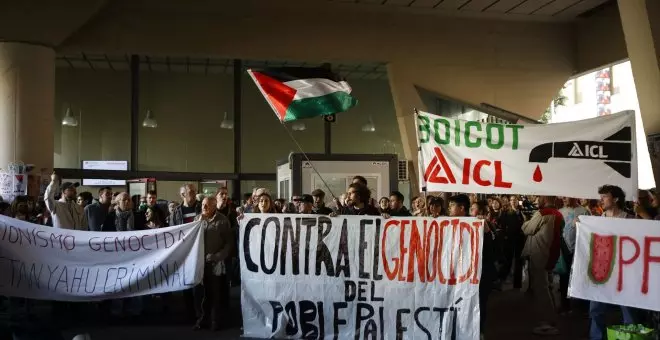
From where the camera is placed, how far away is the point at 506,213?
10695mm

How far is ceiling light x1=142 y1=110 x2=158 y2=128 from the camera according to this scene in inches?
697

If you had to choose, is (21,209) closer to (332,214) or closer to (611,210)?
(332,214)

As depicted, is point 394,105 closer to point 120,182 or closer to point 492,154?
point 120,182

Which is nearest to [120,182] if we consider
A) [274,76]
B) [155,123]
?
[155,123]

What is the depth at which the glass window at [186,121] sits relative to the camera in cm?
1767

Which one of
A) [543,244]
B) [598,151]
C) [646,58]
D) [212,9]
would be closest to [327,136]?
[212,9]

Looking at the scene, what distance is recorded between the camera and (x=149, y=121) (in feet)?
58.2

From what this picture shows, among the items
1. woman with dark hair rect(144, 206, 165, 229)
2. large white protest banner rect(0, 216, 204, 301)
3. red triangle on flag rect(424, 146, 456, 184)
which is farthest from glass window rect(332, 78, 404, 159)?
large white protest banner rect(0, 216, 204, 301)

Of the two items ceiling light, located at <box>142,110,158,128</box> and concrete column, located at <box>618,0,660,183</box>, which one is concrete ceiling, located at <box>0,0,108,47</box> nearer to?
ceiling light, located at <box>142,110,158,128</box>

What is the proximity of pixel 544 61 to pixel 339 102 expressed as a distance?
42.1ft

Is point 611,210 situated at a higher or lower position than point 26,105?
lower

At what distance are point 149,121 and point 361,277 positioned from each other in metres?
12.8

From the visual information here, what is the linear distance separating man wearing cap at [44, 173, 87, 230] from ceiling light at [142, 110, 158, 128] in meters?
9.30

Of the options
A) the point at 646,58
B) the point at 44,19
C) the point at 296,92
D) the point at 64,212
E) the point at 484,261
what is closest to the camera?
the point at 484,261
